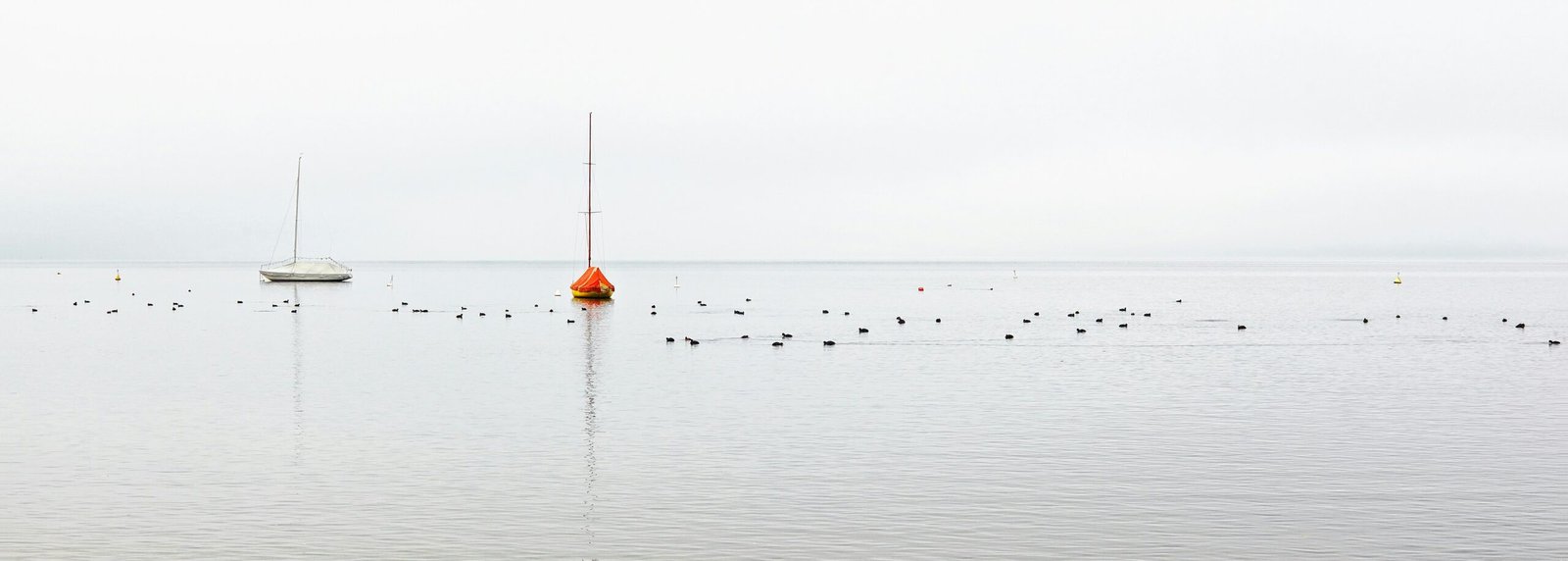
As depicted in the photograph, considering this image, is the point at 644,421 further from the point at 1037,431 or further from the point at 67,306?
the point at 67,306

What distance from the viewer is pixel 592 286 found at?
5502 inches

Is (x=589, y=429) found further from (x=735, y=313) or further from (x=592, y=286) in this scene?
(x=592, y=286)

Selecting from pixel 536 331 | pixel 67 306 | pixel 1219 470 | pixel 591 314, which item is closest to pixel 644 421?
pixel 1219 470

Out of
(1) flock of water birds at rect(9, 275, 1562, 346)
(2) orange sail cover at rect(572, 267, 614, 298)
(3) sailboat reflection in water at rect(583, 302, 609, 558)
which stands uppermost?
(2) orange sail cover at rect(572, 267, 614, 298)

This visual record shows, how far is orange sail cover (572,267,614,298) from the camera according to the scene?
454 ft

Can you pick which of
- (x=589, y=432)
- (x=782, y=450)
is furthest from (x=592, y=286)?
(x=782, y=450)

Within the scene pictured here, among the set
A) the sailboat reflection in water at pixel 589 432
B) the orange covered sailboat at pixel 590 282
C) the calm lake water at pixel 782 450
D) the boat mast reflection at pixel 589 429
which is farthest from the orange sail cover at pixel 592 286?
the calm lake water at pixel 782 450

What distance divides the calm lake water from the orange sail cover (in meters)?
57.4

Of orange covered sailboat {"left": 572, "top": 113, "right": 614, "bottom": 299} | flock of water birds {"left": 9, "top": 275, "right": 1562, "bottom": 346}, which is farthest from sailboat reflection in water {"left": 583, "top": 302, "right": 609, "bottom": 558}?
orange covered sailboat {"left": 572, "top": 113, "right": 614, "bottom": 299}

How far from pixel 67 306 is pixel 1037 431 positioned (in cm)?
12477

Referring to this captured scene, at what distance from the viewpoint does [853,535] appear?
2466cm

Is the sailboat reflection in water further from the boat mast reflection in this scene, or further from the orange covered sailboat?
the orange covered sailboat

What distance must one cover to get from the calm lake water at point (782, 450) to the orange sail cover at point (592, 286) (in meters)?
57.4

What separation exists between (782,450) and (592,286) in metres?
106
